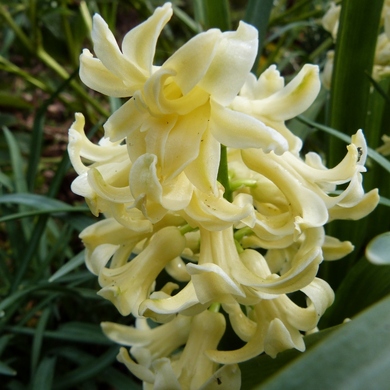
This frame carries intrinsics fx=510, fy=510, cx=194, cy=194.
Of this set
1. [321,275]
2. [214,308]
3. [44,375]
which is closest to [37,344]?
[44,375]

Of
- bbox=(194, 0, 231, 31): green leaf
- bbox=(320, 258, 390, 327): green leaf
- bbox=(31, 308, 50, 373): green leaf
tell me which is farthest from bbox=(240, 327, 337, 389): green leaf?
bbox=(194, 0, 231, 31): green leaf

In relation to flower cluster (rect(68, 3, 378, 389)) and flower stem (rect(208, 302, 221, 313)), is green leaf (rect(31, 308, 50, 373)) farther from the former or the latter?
flower stem (rect(208, 302, 221, 313))

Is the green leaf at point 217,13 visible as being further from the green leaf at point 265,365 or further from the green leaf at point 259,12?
the green leaf at point 265,365

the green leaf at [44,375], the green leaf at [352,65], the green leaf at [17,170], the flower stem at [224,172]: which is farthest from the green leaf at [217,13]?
the green leaf at [44,375]

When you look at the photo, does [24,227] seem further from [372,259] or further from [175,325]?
[372,259]

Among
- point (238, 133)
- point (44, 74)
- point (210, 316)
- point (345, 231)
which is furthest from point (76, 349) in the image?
point (44, 74)

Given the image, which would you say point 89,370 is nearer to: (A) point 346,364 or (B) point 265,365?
(B) point 265,365
